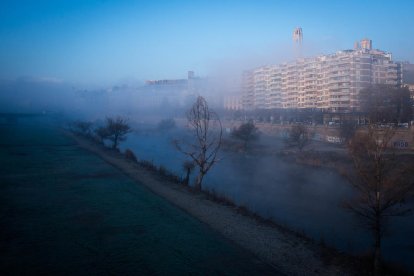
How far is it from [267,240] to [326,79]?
1540 inches

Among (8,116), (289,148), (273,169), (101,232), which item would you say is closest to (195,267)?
(101,232)

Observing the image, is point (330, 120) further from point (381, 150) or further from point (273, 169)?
point (381, 150)

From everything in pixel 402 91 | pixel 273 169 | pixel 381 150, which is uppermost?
pixel 402 91

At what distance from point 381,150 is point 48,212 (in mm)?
6972

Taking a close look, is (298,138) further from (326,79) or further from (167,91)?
(167,91)

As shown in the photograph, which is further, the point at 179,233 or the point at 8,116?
the point at 8,116

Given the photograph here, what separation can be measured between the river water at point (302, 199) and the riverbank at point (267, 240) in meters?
1.15

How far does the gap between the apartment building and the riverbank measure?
31.0 metres

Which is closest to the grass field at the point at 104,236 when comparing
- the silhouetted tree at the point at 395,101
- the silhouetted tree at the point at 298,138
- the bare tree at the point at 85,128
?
the silhouetted tree at the point at 298,138

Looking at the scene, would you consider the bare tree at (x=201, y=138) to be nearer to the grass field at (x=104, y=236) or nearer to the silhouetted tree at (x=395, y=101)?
the grass field at (x=104, y=236)

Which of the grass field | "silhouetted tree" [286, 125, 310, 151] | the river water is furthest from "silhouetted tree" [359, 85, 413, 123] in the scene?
the grass field

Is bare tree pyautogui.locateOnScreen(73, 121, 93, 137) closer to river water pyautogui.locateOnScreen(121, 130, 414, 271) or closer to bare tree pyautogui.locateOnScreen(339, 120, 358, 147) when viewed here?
river water pyautogui.locateOnScreen(121, 130, 414, 271)

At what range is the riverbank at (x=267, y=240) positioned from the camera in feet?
17.6

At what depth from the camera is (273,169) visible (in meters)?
19.3
